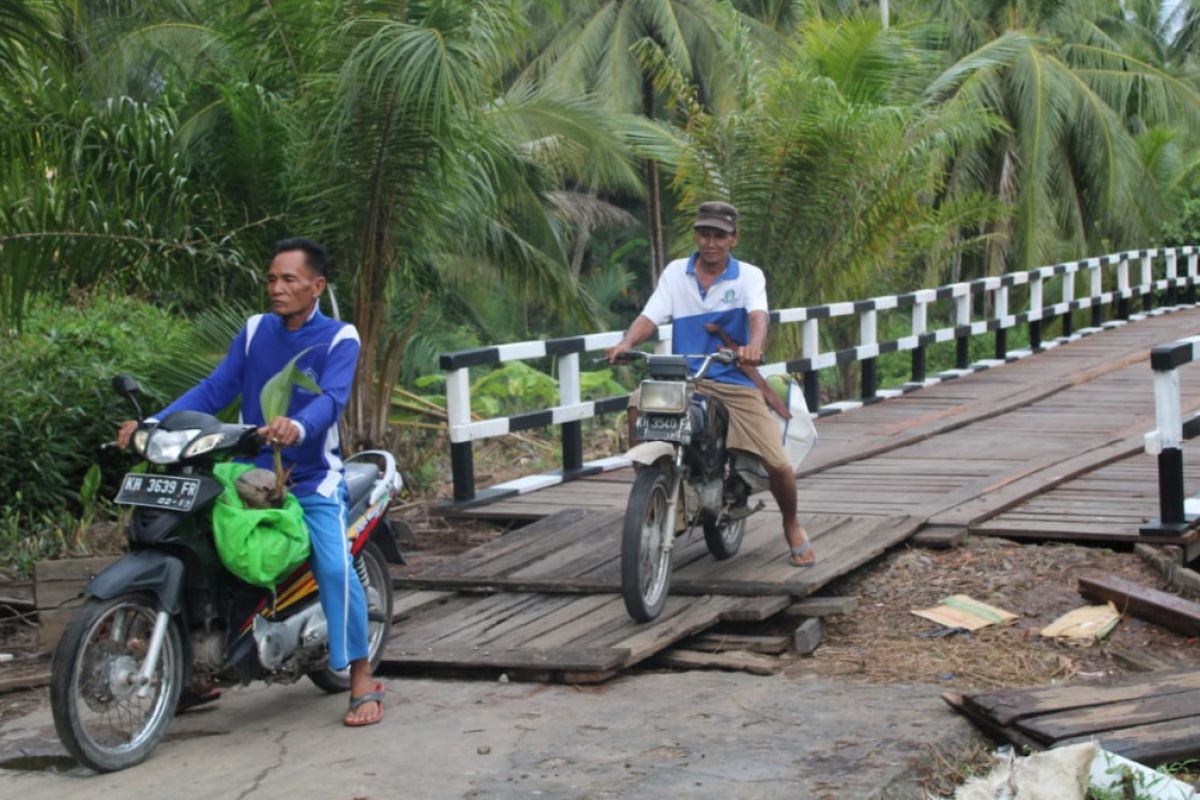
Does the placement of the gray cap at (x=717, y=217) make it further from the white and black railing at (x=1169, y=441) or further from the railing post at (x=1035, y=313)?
the railing post at (x=1035, y=313)

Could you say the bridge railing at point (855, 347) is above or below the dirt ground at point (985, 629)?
above

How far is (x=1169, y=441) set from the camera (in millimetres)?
8211

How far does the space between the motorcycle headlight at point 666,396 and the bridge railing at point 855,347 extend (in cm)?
281

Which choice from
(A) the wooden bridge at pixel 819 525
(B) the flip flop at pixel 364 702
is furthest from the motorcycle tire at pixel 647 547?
(B) the flip flop at pixel 364 702

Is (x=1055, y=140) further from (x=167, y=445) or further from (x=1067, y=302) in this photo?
(x=167, y=445)

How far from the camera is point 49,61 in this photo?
363 inches

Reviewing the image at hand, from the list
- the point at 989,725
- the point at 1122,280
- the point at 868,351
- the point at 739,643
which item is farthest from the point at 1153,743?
the point at 1122,280

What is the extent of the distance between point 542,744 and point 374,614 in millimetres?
1206

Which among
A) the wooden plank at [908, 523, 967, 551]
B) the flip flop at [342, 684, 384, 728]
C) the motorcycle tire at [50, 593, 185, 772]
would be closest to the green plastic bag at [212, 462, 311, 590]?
the motorcycle tire at [50, 593, 185, 772]

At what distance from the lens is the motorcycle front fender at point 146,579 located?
17.4 ft

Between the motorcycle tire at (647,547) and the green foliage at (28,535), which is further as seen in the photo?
the green foliage at (28,535)

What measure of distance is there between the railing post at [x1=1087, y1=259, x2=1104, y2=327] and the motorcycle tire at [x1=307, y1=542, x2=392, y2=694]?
16.0 metres

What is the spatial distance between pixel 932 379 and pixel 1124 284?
7.43m

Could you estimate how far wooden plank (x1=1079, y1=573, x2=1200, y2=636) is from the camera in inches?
276
